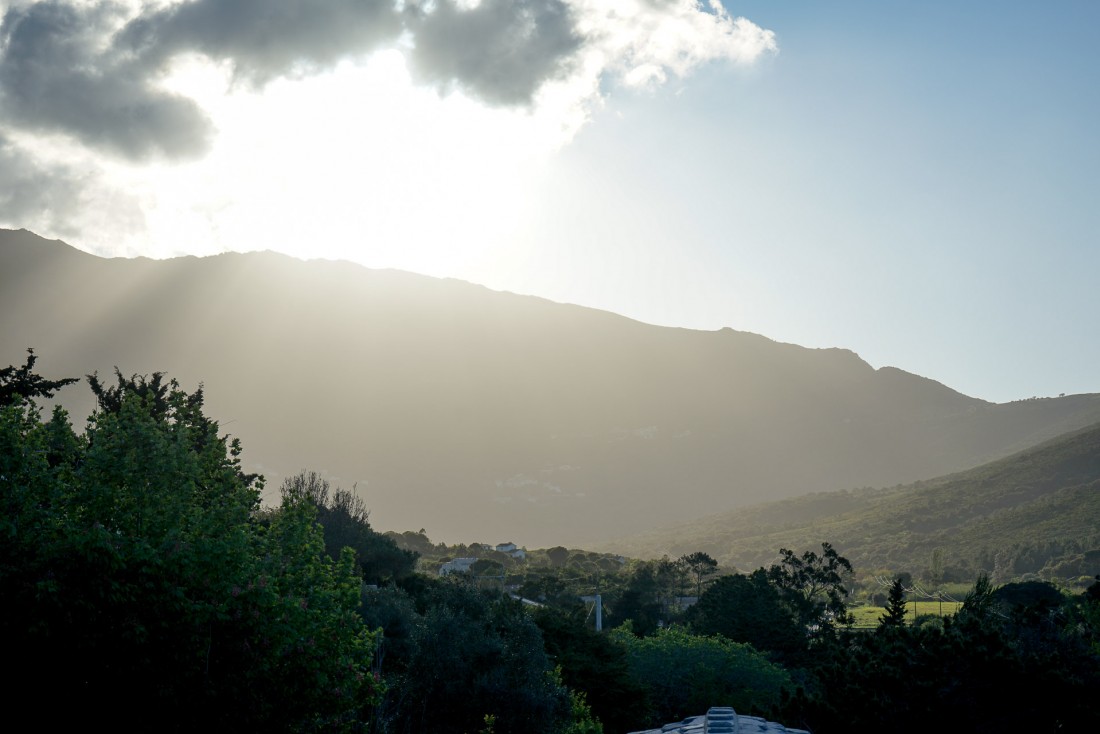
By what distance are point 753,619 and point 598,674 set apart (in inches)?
954

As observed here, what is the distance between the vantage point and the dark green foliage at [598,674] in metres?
36.7

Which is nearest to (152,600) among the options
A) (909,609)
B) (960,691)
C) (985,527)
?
(960,691)

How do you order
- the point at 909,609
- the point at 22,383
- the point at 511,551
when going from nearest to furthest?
the point at 22,383 < the point at 909,609 < the point at 511,551

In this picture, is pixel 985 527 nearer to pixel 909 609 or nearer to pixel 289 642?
pixel 909 609

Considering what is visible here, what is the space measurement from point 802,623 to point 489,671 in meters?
46.7

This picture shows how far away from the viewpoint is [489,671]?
74.2ft

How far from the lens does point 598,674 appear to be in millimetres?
37344

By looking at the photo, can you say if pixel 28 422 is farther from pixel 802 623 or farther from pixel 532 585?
pixel 532 585

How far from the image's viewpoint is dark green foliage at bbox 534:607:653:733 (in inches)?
1446

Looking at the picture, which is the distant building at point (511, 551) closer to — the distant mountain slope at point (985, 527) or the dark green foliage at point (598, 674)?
the distant mountain slope at point (985, 527)

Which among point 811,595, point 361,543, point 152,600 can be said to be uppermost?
point 152,600

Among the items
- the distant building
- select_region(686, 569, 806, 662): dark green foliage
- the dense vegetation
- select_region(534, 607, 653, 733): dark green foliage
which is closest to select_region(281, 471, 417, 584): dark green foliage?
the dense vegetation

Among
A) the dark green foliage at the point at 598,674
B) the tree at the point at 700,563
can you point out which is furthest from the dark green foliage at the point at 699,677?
the tree at the point at 700,563

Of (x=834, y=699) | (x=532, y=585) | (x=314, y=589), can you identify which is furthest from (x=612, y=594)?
(x=314, y=589)
